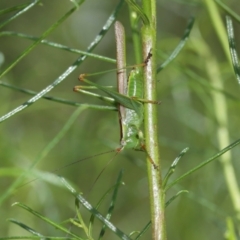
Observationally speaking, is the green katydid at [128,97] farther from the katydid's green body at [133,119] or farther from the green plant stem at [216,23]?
the green plant stem at [216,23]

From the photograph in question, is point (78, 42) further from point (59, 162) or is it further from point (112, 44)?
point (59, 162)

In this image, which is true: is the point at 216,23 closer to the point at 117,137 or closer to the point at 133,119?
the point at 133,119

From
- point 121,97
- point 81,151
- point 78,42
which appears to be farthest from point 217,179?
point 78,42

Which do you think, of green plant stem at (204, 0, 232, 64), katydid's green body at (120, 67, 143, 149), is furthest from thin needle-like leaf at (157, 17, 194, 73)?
green plant stem at (204, 0, 232, 64)

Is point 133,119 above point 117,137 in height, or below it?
below

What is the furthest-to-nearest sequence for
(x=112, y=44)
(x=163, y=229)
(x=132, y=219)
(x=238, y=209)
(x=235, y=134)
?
(x=112, y=44) < (x=132, y=219) < (x=235, y=134) < (x=238, y=209) < (x=163, y=229)

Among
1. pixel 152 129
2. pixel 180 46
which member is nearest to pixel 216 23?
pixel 180 46

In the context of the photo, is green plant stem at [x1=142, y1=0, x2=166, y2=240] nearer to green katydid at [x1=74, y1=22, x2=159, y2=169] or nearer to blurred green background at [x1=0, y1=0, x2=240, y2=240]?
green katydid at [x1=74, y1=22, x2=159, y2=169]

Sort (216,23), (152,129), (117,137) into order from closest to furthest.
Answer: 1. (152,129)
2. (216,23)
3. (117,137)

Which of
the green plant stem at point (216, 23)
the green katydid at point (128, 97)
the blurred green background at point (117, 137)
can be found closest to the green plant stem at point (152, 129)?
the green katydid at point (128, 97)
